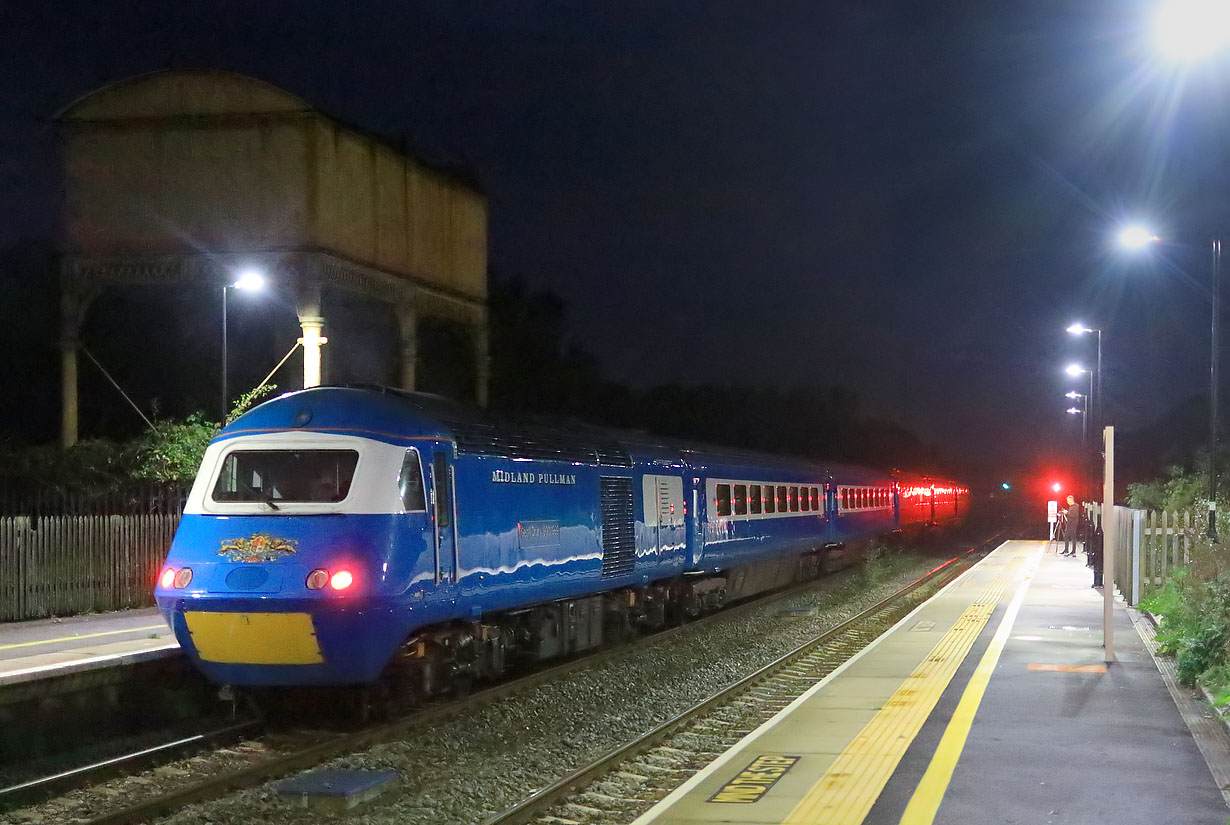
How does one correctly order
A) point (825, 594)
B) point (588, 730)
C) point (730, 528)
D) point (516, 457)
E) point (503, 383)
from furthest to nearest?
point (503, 383), point (825, 594), point (730, 528), point (516, 457), point (588, 730)

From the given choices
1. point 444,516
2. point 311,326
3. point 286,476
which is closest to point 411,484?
point 444,516

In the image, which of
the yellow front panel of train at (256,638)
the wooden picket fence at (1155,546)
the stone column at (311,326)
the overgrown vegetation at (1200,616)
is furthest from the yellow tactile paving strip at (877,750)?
the stone column at (311,326)

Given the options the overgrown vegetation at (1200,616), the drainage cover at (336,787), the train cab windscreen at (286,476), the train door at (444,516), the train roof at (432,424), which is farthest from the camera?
the overgrown vegetation at (1200,616)

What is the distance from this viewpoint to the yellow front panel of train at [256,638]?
35.3 ft

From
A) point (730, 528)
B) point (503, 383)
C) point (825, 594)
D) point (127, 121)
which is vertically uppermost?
point (127, 121)

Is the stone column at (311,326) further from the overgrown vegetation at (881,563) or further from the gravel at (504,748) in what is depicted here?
the overgrown vegetation at (881,563)

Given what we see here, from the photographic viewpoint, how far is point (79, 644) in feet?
51.8

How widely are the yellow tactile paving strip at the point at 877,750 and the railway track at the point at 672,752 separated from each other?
1.25 m

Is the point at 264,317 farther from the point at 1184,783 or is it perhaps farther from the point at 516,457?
the point at 1184,783

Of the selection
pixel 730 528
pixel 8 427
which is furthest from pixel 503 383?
pixel 730 528

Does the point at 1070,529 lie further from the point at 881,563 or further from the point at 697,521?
the point at 697,521

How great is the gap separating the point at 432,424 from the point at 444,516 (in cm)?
88

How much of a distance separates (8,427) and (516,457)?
31.1m

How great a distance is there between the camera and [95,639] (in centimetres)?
1634
